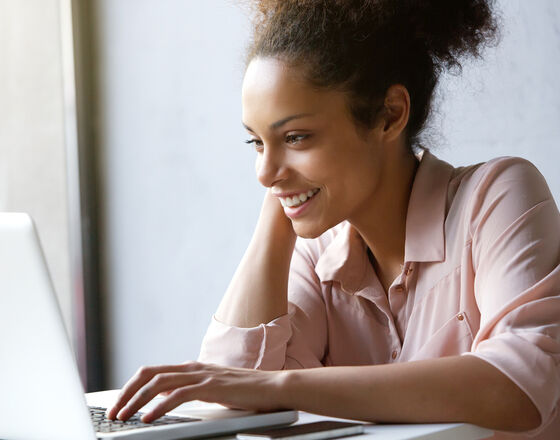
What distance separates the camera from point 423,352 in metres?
1.32

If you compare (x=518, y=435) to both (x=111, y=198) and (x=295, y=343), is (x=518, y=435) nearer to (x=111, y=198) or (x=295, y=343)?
(x=295, y=343)

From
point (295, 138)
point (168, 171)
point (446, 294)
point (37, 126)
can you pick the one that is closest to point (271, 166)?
point (295, 138)

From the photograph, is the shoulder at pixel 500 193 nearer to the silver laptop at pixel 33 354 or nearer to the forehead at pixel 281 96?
the forehead at pixel 281 96

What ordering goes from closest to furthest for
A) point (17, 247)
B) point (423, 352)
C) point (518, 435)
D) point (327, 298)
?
point (17, 247) → point (518, 435) → point (423, 352) → point (327, 298)

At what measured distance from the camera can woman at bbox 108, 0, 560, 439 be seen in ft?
3.87

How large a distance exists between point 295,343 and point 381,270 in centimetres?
21

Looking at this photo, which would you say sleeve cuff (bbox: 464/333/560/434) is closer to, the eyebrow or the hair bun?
the eyebrow

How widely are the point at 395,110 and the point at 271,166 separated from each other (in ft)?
0.83

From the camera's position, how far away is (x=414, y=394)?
3.29 feet

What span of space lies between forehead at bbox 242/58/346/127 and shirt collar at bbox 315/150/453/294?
0.67 ft

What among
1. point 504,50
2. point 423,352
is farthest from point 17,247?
point 504,50

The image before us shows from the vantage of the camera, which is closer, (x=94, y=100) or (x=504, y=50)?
(x=504, y=50)

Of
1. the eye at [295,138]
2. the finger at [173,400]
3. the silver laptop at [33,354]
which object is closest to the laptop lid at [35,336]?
the silver laptop at [33,354]

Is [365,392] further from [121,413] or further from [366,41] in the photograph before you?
[366,41]
